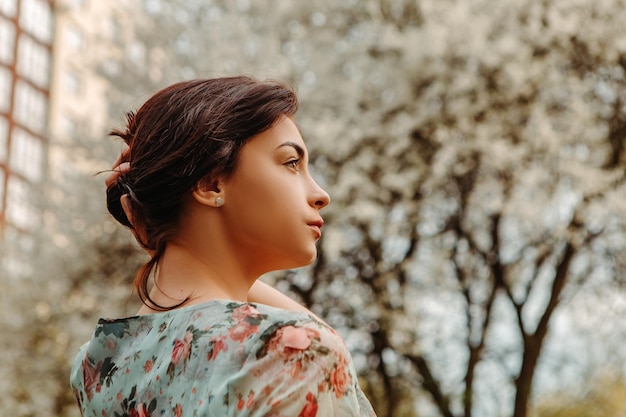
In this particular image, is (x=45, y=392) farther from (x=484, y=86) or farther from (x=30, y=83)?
(x=30, y=83)

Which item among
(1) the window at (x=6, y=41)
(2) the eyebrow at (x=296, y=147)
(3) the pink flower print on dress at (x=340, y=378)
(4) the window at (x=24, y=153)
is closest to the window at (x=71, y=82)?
(4) the window at (x=24, y=153)

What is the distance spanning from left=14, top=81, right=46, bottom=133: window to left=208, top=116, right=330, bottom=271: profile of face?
193 feet

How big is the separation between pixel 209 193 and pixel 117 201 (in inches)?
11.1

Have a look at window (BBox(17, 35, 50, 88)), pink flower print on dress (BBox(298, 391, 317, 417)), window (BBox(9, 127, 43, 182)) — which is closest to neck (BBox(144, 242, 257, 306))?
pink flower print on dress (BBox(298, 391, 317, 417))

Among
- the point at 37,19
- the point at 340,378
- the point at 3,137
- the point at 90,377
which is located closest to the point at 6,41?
the point at 37,19

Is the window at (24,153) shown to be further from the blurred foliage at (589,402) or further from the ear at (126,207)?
the ear at (126,207)

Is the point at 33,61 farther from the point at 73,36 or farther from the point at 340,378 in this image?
the point at 340,378

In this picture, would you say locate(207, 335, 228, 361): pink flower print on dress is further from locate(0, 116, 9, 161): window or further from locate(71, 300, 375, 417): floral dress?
locate(0, 116, 9, 161): window

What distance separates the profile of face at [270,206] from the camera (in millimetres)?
1585

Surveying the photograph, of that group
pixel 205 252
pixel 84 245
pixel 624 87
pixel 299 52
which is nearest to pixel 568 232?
pixel 624 87

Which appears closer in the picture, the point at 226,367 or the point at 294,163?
the point at 226,367

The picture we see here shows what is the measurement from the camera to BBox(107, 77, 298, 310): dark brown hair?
158cm

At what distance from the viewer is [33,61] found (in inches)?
2341

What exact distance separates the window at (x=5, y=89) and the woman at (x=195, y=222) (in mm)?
58554
